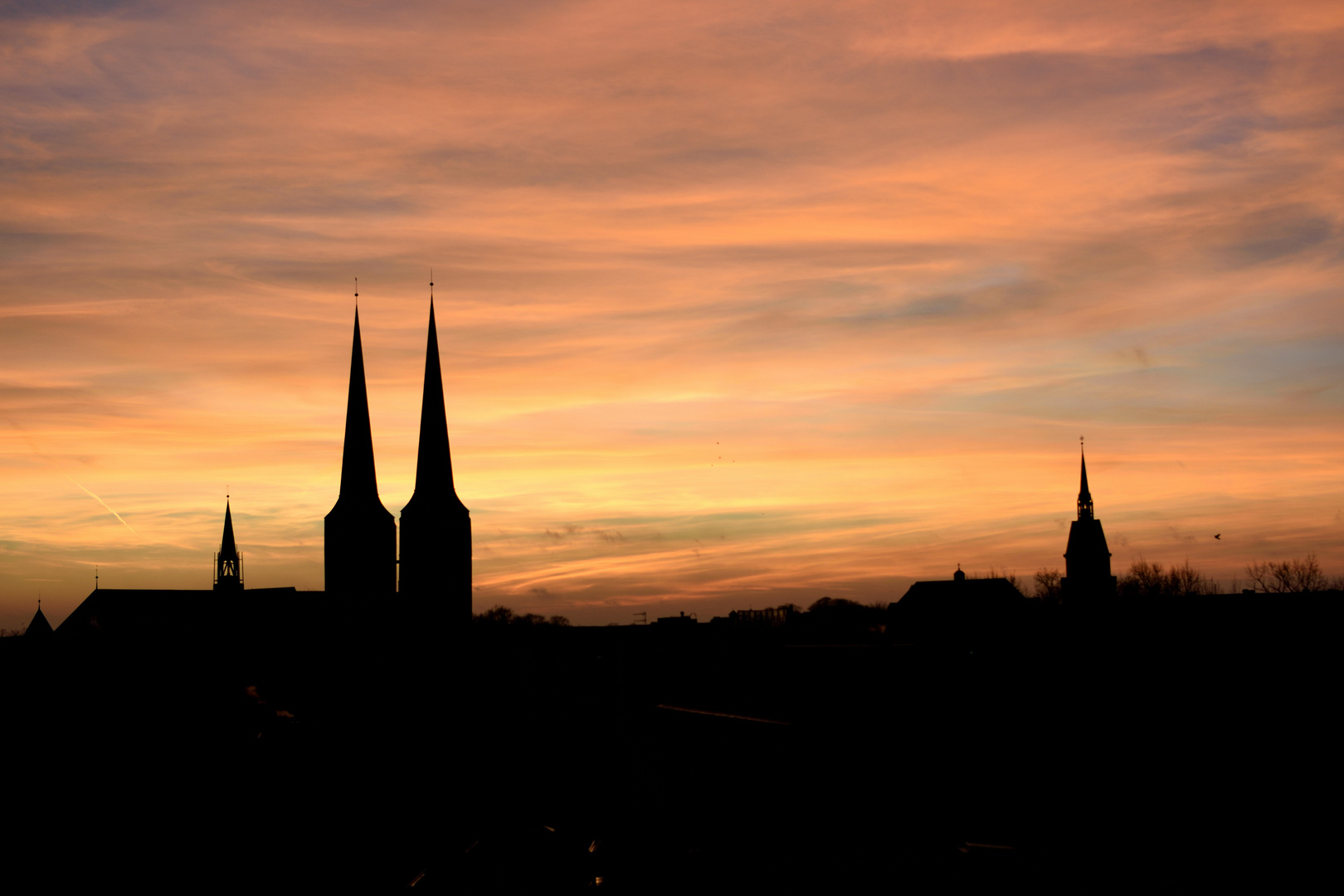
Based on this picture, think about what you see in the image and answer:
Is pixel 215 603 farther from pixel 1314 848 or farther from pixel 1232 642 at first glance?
pixel 1314 848

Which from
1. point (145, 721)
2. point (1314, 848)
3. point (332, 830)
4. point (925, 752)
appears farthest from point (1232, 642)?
point (145, 721)

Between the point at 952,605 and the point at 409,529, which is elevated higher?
the point at 409,529

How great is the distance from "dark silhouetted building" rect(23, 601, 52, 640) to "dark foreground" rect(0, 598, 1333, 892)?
36366mm

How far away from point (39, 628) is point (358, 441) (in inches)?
1159

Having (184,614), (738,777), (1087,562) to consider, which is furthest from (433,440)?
(1087,562)

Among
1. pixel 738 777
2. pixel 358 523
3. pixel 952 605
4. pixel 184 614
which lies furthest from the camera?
pixel 952 605

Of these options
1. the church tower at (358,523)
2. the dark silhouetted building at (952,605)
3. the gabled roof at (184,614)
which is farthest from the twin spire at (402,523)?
the dark silhouetted building at (952,605)

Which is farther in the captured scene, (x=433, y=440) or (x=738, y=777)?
(x=433, y=440)

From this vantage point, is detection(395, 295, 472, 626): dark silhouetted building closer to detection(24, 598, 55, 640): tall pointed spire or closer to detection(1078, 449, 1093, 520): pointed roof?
detection(24, 598, 55, 640): tall pointed spire

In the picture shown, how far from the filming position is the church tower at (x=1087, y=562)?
439 feet

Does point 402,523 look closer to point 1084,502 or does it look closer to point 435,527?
point 435,527

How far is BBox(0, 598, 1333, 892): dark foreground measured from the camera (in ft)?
94.5

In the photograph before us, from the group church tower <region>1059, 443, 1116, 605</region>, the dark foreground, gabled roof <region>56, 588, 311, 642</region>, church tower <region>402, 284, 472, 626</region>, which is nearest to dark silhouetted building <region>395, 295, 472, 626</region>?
church tower <region>402, 284, 472, 626</region>

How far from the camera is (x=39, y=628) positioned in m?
93.2
